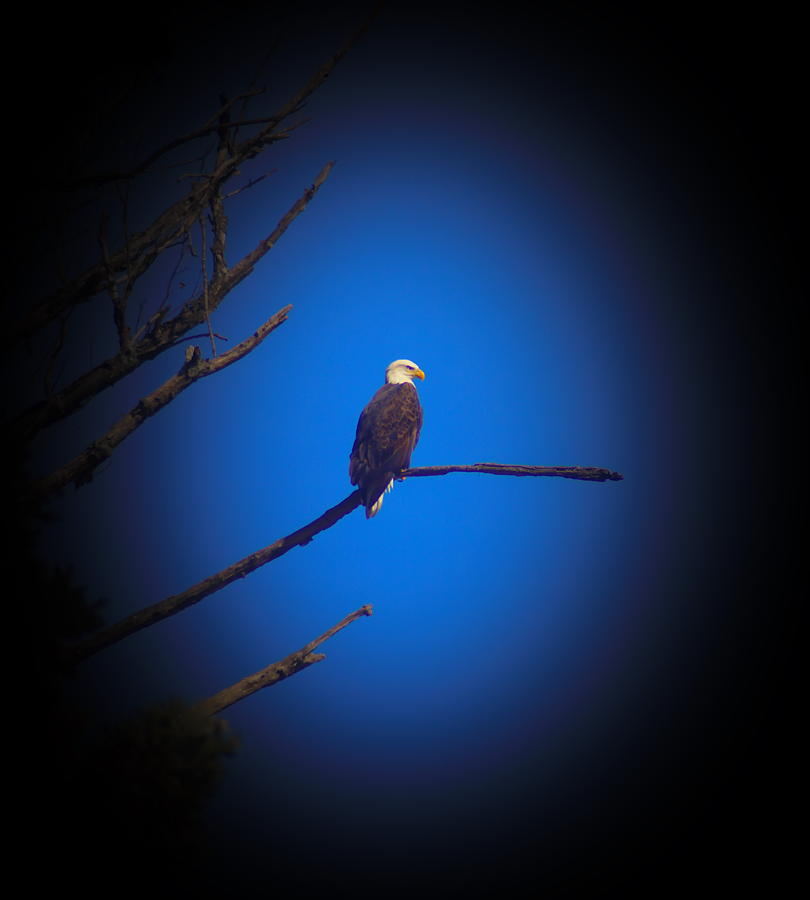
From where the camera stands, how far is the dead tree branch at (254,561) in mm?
2268

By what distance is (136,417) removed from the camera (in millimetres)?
2471

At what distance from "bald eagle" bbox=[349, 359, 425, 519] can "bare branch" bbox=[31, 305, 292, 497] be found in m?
1.78

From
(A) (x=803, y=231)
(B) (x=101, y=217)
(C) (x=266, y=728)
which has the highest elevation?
(A) (x=803, y=231)

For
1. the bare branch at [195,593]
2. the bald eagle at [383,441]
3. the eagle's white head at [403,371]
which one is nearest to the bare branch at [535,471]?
the bald eagle at [383,441]

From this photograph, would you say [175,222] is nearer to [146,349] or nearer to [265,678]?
[146,349]

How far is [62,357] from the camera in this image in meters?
2.51

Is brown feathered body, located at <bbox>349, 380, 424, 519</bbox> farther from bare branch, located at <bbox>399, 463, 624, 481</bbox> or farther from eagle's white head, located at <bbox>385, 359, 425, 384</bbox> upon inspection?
eagle's white head, located at <bbox>385, 359, 425, 384</bbox>

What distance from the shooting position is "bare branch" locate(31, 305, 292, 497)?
7.30 feet

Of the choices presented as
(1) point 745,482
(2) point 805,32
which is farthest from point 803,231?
(1) point 745,482

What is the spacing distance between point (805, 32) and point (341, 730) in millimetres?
19097

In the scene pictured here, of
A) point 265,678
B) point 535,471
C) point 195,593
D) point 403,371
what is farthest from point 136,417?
point 403,371

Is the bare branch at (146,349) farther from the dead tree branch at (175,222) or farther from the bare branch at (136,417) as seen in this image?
the dead tree branch at (175,222)

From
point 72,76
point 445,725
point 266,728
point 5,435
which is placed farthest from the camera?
point 445,725

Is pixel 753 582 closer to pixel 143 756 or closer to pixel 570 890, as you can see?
pixel 570 890
